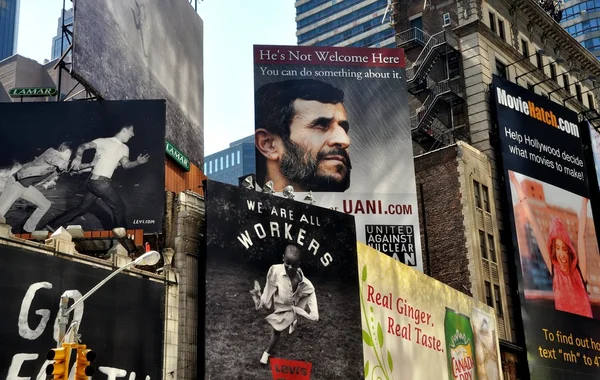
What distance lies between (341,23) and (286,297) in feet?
294

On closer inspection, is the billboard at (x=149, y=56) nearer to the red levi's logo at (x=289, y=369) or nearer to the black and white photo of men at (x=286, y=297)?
the black and white photo of men at (x=286, y=297)

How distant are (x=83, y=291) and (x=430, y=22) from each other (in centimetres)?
4130

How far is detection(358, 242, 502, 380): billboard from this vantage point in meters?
36.9

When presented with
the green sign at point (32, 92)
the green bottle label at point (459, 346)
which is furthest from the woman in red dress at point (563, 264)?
the green sign at point (32, 92)

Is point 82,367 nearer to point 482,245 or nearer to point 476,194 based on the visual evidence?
point 482,245

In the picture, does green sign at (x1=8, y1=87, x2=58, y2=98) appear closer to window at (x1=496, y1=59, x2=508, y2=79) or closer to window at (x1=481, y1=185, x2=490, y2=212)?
window at (x1=481, y1=185, x2=490, y2=212)

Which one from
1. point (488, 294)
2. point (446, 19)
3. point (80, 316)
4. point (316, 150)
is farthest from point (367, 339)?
point (446, 19)

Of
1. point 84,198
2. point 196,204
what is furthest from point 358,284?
point 84,198

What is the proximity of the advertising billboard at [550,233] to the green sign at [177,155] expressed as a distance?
1880cm

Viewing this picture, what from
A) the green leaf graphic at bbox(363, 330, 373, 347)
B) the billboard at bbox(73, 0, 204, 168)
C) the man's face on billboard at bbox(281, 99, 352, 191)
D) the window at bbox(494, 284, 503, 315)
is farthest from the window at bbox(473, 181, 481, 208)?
the green leaf graphic at bbox(363, 330, 373, 347)

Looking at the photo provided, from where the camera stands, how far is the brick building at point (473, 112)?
169ft

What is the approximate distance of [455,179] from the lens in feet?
174

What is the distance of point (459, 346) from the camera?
43.5 meters

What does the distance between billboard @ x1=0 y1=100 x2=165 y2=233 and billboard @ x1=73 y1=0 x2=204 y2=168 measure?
423 centimetres
